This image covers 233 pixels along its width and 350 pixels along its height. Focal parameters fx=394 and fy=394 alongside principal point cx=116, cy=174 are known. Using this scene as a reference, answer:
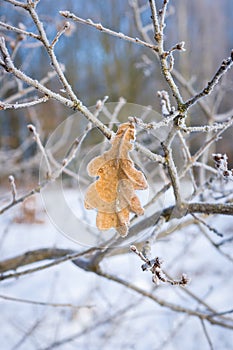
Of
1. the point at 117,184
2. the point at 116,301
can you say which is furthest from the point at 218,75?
the point at 116,301

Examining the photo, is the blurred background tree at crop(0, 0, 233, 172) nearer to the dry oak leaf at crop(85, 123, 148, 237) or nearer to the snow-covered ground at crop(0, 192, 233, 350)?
the snow-covered ground at crop(0, 192, 233, 350)

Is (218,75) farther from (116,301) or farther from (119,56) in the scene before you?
(119,56)

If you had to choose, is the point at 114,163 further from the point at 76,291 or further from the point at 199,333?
the point at 76,291

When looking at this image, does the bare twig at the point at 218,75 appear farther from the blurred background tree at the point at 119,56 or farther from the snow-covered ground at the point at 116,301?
the blurred background tree at the point at 119,56

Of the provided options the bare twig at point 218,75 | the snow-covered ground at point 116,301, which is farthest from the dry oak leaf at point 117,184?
the snow-covered ground at point 116,301

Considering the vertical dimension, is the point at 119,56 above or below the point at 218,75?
above

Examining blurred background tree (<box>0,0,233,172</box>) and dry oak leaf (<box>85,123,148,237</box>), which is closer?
dry oak leaf (<box>85,123,148,237</box>)

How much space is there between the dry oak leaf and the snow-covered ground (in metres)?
0.99

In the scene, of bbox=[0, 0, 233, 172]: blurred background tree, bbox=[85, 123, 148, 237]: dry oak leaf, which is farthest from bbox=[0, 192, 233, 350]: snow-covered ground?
bbox=[0, 0, 233, 172]: blurred background tree

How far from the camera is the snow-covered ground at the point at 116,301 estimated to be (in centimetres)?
163

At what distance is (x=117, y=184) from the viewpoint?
38cm

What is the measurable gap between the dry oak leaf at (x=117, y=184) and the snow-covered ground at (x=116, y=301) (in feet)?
3.24

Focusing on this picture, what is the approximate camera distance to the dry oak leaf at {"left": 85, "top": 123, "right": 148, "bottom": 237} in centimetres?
37

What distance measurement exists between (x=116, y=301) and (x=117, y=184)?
5.87 ft
